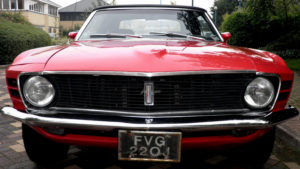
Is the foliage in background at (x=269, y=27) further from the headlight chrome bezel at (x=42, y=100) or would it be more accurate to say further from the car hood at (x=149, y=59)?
the headlight chrome bezel at (x=42, y=100)

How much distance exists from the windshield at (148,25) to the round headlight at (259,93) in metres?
1.06

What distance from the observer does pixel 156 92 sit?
6.31ft

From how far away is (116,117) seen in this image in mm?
1934

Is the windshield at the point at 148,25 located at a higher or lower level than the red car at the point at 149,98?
higher

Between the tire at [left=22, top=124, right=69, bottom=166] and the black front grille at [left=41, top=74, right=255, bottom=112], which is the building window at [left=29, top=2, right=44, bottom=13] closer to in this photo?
the tire at [left=22, top=124, right=69, bottom=166]

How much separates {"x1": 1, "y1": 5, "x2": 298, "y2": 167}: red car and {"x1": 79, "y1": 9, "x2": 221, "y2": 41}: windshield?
767 millimetres

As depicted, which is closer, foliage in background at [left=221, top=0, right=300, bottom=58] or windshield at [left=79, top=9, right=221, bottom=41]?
windshield at [left=79, top=9, right=221, bottom=41]

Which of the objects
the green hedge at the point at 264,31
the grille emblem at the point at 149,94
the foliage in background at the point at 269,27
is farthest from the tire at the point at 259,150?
the green hedge at the point at 264,31

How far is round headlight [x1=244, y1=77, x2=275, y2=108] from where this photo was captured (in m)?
2.02

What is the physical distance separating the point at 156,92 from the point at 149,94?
2.1 inches

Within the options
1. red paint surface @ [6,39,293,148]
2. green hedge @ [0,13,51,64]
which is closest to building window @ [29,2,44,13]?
green hedge @ [0,13,51,64]

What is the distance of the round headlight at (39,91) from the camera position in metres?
2.01

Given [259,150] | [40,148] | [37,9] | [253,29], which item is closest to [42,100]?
[40,148]

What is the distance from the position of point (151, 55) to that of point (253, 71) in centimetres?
70
